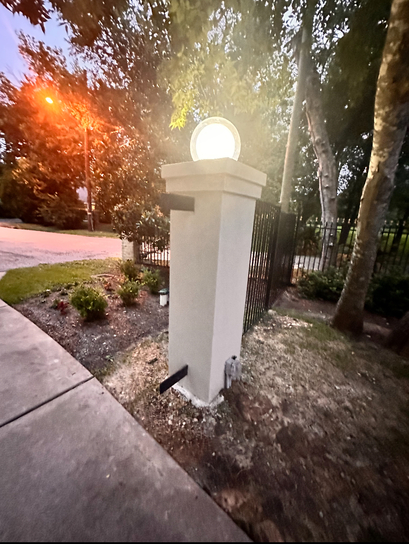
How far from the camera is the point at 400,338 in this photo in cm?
308

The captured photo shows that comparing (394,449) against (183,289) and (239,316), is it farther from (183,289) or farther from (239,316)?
(183,289)

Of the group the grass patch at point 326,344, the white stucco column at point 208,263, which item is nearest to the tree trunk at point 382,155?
the grass patch at point 326,344

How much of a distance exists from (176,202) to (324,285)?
487 cm

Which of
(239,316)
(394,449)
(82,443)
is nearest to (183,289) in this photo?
(239,316)

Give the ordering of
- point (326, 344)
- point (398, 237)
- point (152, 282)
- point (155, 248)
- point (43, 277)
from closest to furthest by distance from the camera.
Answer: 1. point (326, 344)
2. point (152, 282)
3. point (43, 277)
4. point (398, 237)
5. point (155, 248)

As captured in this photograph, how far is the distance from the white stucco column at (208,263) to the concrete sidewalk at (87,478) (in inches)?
25.4

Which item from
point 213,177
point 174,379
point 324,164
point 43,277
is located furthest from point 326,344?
point 324,164

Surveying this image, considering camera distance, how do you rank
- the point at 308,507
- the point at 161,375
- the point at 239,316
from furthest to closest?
1. the point at 161,375
2. the point at 239,316
3. the point at 308,507

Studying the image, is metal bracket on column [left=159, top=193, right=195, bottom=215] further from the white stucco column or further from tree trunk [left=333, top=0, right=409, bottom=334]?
tree trunk [left=333, top=0, right=409, bottom=334]

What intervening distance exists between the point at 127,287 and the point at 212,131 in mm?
3197

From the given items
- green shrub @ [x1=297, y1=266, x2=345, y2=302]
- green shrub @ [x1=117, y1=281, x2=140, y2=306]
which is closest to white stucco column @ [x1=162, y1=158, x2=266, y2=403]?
green shrub @ [x1=117, y1=281, x2=140, y2=306]

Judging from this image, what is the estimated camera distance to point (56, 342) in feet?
9.43

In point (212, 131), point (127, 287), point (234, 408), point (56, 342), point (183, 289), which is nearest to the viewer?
point (212, 131)

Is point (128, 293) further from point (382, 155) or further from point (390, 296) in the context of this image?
point (390, 296)
